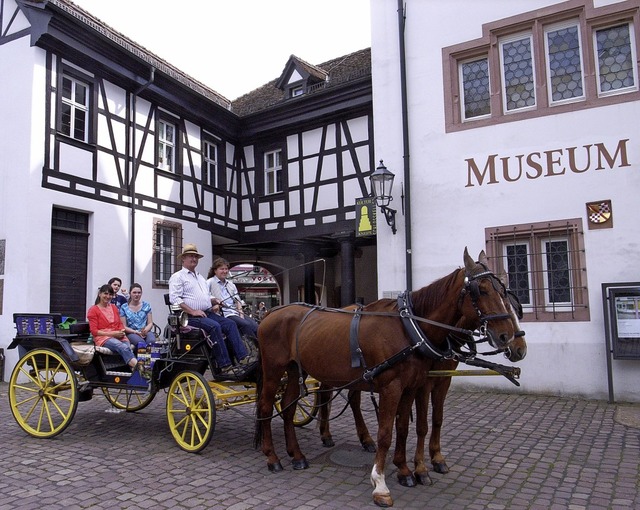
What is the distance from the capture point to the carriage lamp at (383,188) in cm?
935

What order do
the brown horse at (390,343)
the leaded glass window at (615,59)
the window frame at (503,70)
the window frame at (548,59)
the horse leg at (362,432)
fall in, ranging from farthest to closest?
the window frame at (503,70) → the window frame at (548,59) → the leaded glass window at (615,59) → the horse leg at (362,432) → the brown horse at (390,343)

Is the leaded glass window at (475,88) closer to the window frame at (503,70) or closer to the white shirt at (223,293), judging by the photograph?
the window frame at (503,70)

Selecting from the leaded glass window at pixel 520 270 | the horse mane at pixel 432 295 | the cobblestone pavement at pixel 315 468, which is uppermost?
the leaded glass window at pixel 520 270

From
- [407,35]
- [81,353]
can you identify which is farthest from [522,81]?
[81,353]

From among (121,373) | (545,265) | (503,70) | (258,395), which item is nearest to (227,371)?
(258,395)

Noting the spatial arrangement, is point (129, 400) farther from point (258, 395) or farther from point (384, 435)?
point (384, 435)

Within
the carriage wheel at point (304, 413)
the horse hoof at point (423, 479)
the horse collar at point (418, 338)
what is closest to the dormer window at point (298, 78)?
the carriage wheel at point (304, 413)

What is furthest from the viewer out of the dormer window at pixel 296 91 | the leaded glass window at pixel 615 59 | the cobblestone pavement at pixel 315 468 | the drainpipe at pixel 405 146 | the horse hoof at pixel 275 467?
the dormer window at pixel 296 91

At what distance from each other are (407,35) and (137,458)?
8138 millimetres

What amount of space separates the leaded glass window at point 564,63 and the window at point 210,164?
873 centimetres

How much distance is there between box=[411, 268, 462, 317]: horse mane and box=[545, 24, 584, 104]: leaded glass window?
5.70 meters

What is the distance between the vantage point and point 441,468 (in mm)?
4727

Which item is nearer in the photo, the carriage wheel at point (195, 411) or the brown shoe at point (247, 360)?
the carriage wheel at point (195, 411)

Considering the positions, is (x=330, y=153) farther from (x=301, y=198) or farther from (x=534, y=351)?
(x=534, y=351)
